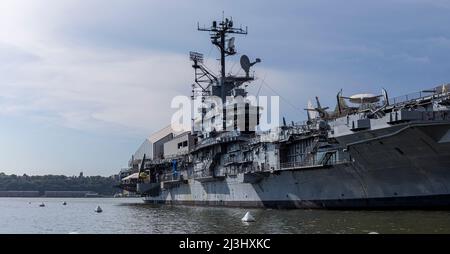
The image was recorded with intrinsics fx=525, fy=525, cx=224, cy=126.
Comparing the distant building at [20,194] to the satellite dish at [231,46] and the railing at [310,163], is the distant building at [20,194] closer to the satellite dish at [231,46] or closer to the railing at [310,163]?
the satellite dish at [231,46]

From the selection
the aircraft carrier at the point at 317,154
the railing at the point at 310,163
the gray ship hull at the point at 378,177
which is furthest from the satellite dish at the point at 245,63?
the railing at the point at 310,163

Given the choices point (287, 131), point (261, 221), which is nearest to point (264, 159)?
point (287, 131)

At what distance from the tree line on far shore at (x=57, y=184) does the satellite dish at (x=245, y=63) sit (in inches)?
4045

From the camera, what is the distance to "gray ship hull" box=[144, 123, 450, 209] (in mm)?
20078

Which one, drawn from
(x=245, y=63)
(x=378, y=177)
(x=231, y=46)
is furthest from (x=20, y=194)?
(x=378, y=177)

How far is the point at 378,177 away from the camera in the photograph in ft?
73.3

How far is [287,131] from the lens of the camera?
27375 mm

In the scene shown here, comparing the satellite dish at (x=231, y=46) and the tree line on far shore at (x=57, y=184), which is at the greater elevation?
the satellite dish at (x=231, y=46)

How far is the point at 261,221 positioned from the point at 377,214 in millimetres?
4522

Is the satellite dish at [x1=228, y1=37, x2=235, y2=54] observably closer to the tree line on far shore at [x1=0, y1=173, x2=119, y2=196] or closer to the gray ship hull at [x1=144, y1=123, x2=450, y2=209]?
the gray ship hull at [x1=144, y1=123, x2=450, y2=209]

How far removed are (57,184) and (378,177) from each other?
130962mm

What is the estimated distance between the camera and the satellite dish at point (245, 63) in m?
38.3

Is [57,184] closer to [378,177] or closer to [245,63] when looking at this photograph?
[245,63]
